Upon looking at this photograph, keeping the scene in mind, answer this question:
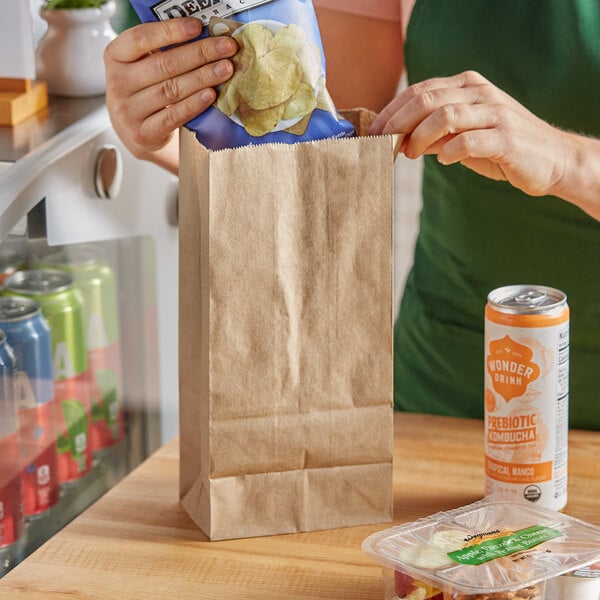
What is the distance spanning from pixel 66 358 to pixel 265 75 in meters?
0.47

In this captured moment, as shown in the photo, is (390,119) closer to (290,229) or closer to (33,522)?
(290,229)

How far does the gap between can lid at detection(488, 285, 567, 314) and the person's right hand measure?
306mm

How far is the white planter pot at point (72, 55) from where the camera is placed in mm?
1367

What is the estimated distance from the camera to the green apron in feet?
4.26

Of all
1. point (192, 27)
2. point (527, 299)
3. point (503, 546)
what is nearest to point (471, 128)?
point (527, 299)

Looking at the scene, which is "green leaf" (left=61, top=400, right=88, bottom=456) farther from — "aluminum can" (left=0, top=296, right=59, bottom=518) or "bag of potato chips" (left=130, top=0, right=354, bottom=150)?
"bag of potato chips" (left=130, top=0, right=354, bottom=150)

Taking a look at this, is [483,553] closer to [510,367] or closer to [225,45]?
[510,367]

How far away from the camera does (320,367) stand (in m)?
1.00

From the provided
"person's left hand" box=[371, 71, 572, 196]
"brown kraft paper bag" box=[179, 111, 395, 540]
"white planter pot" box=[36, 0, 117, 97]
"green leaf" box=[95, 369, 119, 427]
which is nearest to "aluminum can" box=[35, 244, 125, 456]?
"green leaf" box=[95, 369, 119, 427]

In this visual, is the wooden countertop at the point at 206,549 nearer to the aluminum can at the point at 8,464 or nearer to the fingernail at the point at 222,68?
the aluminum can at the point at 8,464

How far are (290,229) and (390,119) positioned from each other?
14 cm

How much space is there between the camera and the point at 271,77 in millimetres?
945

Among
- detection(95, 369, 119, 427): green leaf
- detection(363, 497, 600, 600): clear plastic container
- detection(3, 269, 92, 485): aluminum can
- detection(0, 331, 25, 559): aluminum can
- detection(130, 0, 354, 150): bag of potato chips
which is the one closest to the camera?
detection(363, 497, 600, 600): clear plastic container

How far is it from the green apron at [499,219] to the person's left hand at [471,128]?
239 mm
